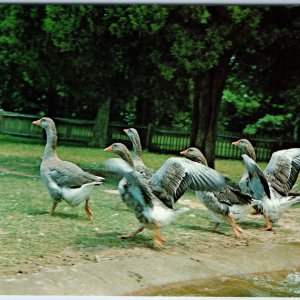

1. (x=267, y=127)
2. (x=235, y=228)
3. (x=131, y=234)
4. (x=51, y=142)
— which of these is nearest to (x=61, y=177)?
(x=51, y=142)

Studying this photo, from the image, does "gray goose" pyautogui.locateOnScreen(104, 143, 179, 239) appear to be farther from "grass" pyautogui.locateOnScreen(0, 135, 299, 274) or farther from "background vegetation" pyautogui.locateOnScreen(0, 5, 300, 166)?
"background vegetation" pyautogui.locateOnScreen(0, 5, 300, 166)

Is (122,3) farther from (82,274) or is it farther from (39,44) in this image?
(82,274)

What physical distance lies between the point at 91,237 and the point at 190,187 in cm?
78

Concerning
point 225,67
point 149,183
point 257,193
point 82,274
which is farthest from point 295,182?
point 82,274

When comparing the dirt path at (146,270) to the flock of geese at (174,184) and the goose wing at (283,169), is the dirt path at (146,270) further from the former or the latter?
the goose wing at (283,169)

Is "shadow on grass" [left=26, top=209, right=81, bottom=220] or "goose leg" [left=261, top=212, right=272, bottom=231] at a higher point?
"goose leg" [left=261, top=212, right=272, bottom=231]

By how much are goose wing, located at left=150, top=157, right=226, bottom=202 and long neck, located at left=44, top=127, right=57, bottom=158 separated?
0.88m

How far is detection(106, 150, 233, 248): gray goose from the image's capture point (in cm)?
439

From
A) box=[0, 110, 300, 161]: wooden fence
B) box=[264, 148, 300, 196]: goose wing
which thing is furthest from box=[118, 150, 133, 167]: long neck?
box=[264, 148, 300, 196]: goose wing

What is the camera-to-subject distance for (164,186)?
4418 mm

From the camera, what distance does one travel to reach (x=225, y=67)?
202 inches

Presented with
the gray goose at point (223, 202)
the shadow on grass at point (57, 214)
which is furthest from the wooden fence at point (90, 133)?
the shadow on grass at point (57, 214)

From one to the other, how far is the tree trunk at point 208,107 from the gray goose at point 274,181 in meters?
0.22

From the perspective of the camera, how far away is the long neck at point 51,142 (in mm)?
4848
